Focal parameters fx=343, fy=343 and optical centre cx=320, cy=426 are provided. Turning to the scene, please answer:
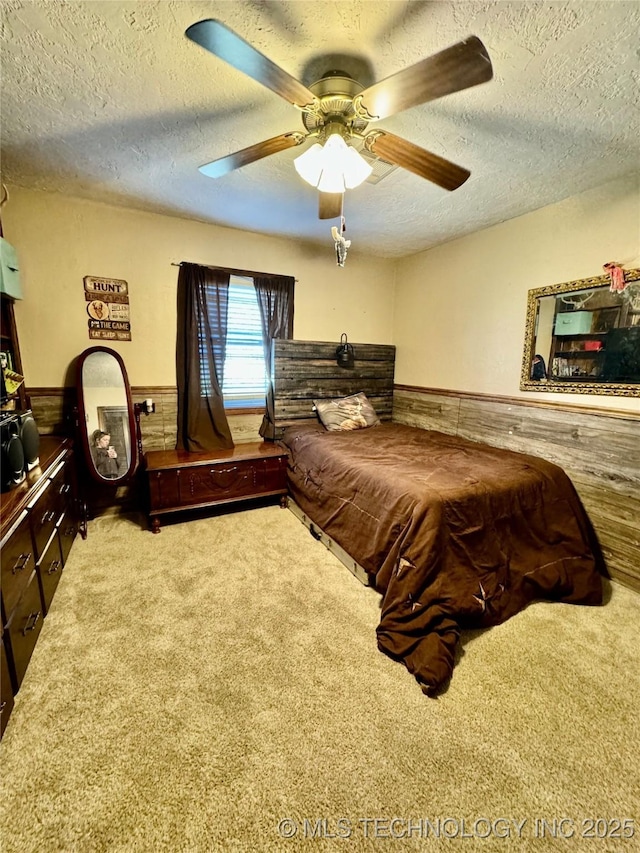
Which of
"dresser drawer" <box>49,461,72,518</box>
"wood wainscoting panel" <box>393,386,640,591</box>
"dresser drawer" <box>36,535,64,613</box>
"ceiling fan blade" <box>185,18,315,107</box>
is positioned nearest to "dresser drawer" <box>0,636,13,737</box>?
"dresser drawer" <box>36,535,64,613</box>

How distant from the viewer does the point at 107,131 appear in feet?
5.71

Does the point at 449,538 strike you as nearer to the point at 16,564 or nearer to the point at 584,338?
the point at 584,338

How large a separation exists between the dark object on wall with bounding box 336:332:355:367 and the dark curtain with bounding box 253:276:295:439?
0.57 m

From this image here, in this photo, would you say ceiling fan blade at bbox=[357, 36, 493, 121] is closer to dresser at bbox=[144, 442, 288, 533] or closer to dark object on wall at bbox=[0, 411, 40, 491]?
dark object on wall at bbox=[0, 411, 40, 491]

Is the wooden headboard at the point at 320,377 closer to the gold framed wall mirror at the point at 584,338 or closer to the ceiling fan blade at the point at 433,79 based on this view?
the gold framed wall mirror at the point at 584,338

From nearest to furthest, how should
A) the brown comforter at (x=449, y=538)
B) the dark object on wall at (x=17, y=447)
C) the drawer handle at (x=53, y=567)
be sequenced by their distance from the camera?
the dark object on wall at (x=17, y=447) → the brown comforter at (x=449, y=538) → the drawer handle at (x=53, y=567)

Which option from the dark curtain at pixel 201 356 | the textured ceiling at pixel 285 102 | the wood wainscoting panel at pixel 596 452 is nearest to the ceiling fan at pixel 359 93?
the textured ceiling at pixel 285 102

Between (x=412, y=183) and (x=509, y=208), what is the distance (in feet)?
2.82

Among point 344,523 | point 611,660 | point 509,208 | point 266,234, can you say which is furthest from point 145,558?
point 509,208

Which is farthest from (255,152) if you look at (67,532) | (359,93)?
(67,532)

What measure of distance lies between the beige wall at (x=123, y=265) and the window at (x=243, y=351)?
258 millimetres

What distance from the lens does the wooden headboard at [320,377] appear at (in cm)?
335

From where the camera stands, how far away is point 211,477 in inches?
109

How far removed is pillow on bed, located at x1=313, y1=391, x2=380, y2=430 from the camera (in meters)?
3.35
